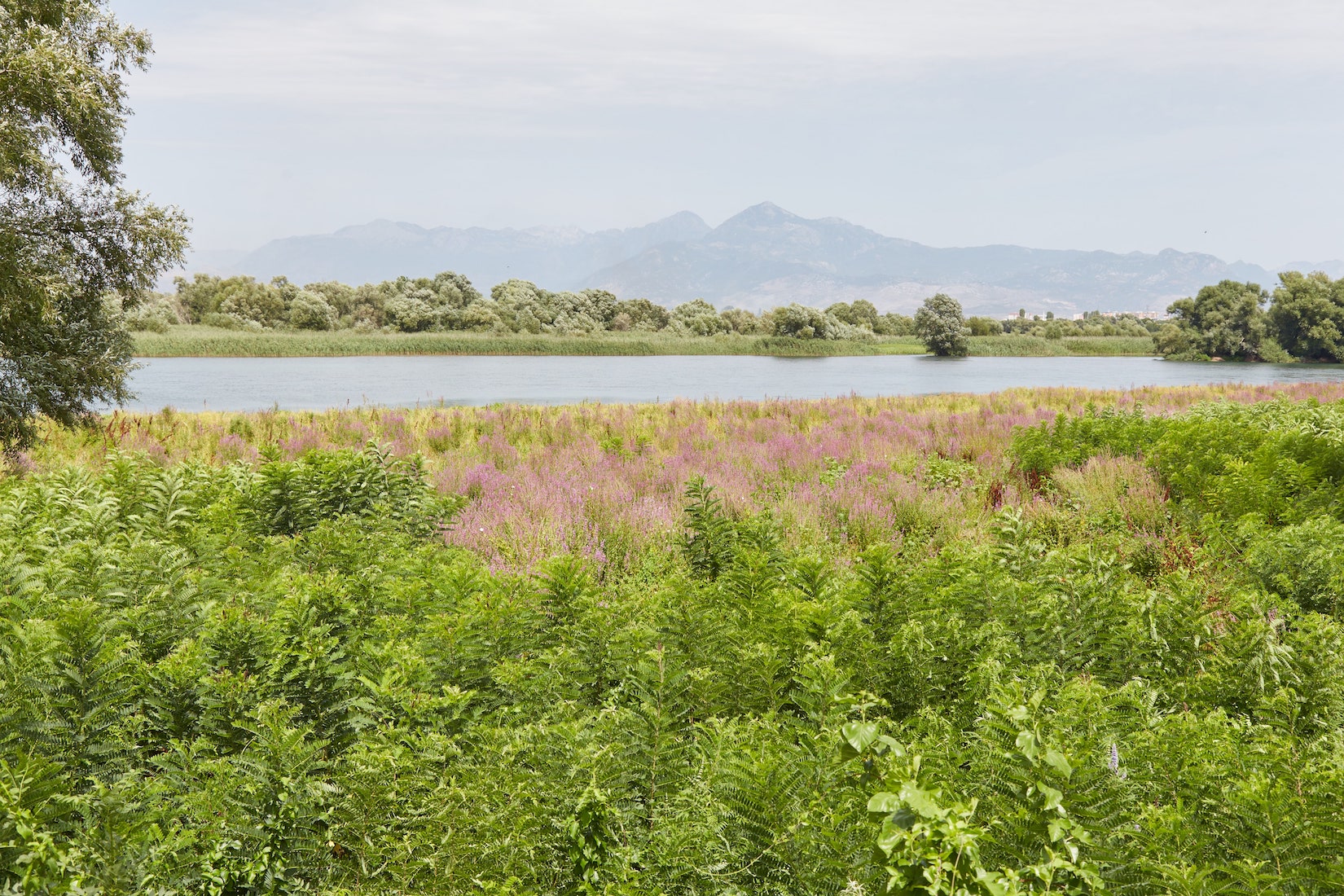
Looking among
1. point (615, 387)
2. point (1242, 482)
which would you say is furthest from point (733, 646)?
point (615, 387)

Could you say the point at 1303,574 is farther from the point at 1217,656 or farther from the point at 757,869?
the point at 757,869

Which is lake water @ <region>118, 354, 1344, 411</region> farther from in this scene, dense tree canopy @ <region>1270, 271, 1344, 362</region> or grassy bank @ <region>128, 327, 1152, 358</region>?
dense tree canopy @ <region>1270, 271, 1344, 362</region>

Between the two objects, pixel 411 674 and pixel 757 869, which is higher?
pixel 411 674

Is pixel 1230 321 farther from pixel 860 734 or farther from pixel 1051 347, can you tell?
pixel 860 734

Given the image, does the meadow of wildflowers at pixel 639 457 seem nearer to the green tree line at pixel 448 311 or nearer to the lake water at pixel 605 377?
the lake water at pixel 605 377

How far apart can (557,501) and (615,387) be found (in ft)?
101

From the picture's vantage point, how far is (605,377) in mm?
46625

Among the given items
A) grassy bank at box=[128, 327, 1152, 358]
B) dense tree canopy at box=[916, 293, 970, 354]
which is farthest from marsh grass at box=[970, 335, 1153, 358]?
dense tree canopy at box=[916, 293, 970, 354]

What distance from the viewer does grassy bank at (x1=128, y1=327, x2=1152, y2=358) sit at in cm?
5956

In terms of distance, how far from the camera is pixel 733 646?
3.84 meters

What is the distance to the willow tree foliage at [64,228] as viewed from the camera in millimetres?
9945

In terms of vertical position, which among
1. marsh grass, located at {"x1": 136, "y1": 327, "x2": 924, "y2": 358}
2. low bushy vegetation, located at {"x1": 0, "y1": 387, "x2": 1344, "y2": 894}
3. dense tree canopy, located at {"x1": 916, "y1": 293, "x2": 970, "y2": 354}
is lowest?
low bushy vegetation, located at {"x1": 0, "y1": 387, "x2": 1344, "y2": 894}

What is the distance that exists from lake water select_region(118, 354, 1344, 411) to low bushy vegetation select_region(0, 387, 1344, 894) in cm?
1809

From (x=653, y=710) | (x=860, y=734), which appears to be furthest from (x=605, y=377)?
(x=860, y=734)
